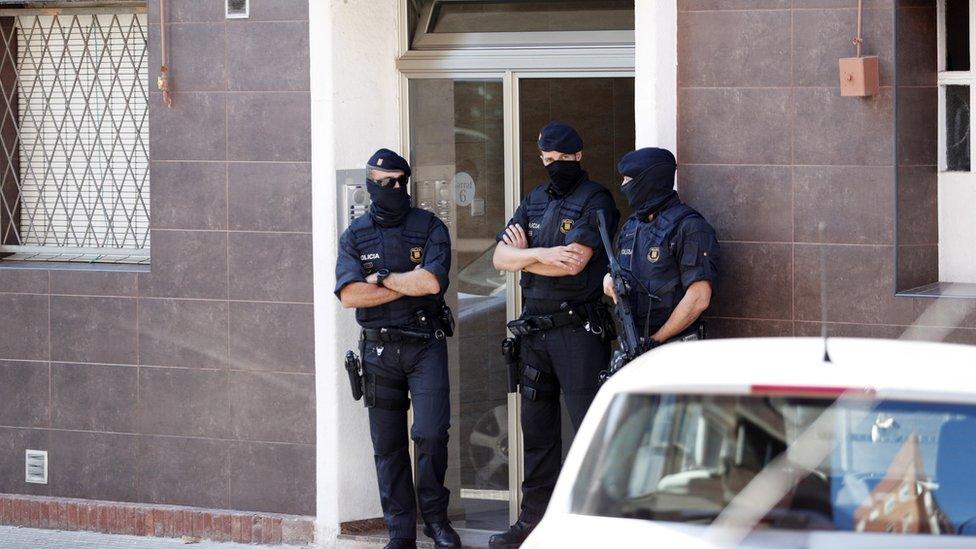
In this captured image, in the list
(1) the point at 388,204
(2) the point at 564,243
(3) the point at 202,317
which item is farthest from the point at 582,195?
(3) the point at 202,317

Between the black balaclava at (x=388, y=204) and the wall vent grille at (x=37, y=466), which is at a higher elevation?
the black balaclava at (x=388, y=204)

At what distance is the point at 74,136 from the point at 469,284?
2.45 metres

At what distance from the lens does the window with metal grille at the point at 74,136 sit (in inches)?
316

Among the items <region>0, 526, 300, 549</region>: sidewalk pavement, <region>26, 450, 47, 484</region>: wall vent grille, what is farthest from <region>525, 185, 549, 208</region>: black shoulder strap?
<region>26, 450, 47, 484</region>: wall vent grille

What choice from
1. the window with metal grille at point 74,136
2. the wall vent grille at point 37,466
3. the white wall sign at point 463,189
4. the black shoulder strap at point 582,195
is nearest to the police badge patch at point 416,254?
the black shoulder strap at point 582,195

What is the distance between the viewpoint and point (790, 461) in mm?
3303

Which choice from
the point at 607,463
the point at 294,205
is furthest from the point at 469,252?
the point at 607,463

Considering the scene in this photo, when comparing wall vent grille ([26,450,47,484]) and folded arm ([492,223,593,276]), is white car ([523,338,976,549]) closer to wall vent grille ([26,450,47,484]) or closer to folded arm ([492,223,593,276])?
folded arm ([492,223,593,276])

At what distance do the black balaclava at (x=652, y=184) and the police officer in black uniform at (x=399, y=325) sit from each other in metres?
1.01

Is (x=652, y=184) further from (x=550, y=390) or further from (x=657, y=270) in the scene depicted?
(x=550, y=390)

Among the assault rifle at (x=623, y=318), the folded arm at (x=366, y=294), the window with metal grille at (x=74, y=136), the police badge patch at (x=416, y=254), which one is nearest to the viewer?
the assault rifle at (x=623, y=318)

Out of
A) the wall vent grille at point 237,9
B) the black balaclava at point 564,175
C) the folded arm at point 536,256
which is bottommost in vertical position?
the folded arm at point 536,256

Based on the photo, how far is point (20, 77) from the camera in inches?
326

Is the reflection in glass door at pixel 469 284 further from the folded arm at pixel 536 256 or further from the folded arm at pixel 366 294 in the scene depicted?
the folded arm at pixel 366 294
